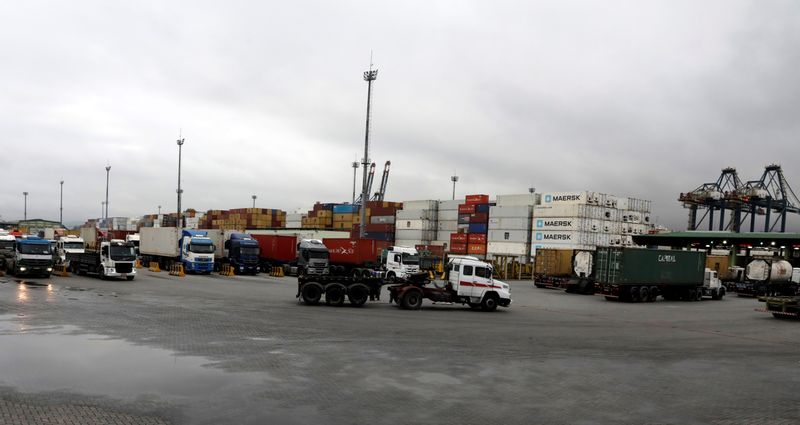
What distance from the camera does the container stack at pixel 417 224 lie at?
79000mm

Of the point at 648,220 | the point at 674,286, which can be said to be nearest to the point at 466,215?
the point at 648,220

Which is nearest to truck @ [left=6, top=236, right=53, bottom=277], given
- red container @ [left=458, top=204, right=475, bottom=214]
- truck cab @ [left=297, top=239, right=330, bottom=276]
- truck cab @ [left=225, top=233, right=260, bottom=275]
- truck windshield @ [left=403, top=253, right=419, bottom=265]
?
truck cab @ [left=225, top=233, right=260, bottom=275]

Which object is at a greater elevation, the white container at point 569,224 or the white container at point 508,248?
the white container at point 569,224

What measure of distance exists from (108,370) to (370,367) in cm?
565

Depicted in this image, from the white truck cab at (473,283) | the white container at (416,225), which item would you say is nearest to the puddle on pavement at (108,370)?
the white truck cab at (473,283)

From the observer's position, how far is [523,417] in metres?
9.48

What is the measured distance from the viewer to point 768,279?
42625 millimetres

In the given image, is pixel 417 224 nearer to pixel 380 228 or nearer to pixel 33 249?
pixel 380 228

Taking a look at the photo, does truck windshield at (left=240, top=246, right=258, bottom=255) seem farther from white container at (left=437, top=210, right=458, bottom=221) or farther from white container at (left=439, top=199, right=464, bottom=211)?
white container at (left=439, top=199, right=464, bottom=211)

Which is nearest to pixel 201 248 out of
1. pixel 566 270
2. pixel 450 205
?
pixel 566 270

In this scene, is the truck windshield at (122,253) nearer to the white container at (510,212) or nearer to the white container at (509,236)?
the white container at (509,236)

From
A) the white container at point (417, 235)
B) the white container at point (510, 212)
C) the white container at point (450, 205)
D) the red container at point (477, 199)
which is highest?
the red container at point (477, 199)

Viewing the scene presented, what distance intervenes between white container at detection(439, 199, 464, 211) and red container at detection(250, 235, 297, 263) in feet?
118

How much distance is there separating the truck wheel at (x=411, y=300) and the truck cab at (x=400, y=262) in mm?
16583
